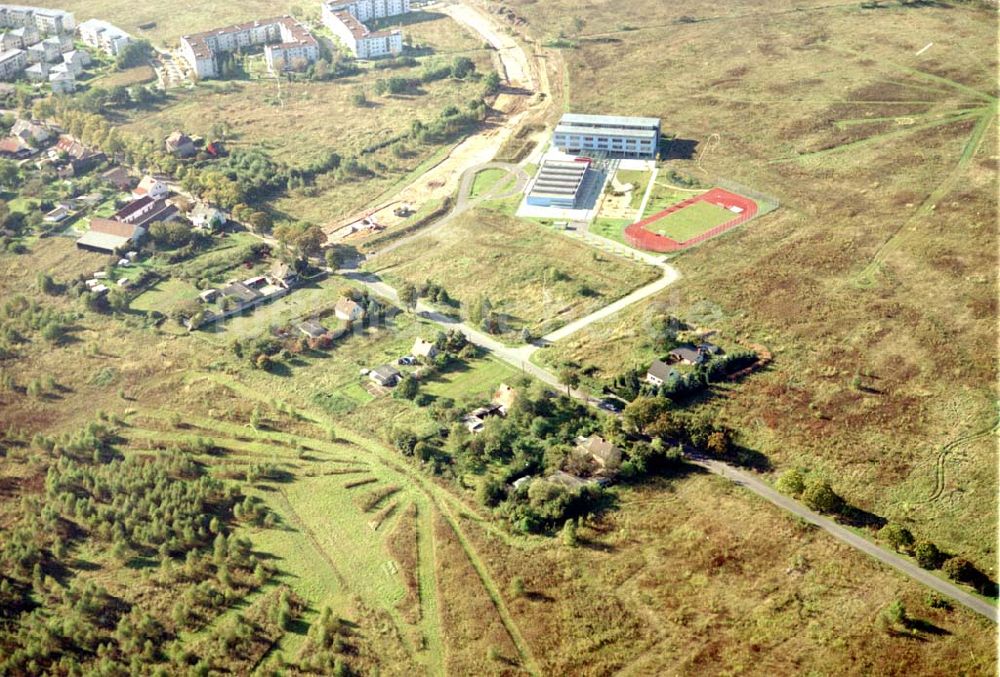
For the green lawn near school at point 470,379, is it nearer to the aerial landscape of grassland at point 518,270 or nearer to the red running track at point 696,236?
the aerial landscape of grassland at point 518,270

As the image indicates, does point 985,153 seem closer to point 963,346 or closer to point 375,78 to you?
point 963,346

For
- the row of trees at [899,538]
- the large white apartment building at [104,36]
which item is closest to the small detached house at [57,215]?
the large white apartment building at [104,36]

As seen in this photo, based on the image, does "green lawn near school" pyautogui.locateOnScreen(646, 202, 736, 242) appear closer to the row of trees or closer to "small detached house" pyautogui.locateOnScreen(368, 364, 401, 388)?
"small detached house" pyautogui.locateOnScreen(368, 364, 401, 388)

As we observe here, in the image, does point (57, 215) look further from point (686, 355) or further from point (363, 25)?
point (686, 355)

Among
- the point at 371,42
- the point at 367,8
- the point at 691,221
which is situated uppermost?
the point at 367,8

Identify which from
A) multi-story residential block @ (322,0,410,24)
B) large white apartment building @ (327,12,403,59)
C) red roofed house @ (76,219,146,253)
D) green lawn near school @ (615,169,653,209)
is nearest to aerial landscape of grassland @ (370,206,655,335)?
green lawn near school @ (615,169,653,209)

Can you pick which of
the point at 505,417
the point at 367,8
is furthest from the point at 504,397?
the point at 367,8

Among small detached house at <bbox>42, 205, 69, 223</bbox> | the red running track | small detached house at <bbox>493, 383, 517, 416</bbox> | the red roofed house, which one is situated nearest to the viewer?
small detached house at <bbox>493, 383, 517, 416</bbox>
